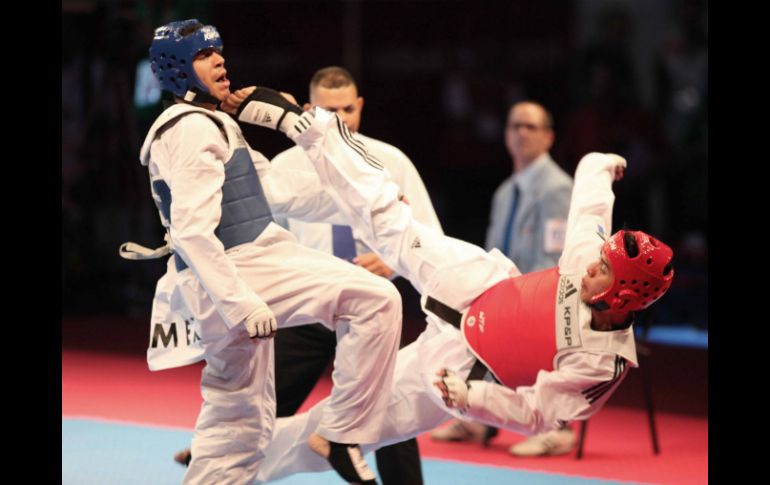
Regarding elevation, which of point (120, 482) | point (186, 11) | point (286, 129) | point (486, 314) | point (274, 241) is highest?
point (186, 11)

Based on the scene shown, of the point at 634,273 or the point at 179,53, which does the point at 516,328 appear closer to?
the point at 634,273

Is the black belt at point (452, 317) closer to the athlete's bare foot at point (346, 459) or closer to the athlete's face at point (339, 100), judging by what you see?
the athlete's bare foot at point (346, 459)

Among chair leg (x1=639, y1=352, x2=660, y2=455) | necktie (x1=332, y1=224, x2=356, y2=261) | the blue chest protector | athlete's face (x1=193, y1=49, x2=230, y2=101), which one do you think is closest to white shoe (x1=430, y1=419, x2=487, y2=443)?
chair leg (x1=639, y1=352, x2=660, y2=455)

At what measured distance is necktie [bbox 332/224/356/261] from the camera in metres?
4.95

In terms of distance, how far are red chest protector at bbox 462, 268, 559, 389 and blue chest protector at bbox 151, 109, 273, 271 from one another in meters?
0.85

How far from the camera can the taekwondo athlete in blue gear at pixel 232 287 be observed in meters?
3.71

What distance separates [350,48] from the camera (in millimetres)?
9906

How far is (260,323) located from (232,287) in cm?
15

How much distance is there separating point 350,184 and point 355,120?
3.07 ft

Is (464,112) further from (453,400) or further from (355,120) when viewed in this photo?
(453,400)

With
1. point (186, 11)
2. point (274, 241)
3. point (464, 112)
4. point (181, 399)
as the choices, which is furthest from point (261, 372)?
point (464, 112)

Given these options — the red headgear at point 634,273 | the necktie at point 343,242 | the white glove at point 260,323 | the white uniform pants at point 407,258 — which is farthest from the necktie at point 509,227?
the white glove at point 260,323

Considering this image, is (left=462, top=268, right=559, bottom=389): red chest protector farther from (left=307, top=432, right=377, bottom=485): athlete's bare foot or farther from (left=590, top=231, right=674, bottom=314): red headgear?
(left=307, top=432, right=377, bottom=485): athlete's bare foot

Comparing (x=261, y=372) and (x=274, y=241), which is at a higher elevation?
(x=274, y=241)
